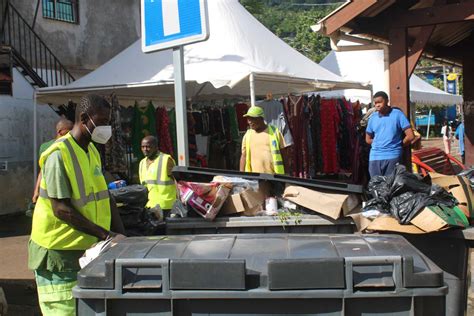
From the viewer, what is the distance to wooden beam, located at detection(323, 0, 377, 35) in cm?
717

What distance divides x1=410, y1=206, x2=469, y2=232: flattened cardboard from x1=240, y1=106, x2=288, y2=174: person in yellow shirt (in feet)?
10.9

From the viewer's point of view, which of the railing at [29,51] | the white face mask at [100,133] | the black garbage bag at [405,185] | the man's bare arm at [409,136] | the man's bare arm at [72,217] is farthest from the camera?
the railing at [29,51]

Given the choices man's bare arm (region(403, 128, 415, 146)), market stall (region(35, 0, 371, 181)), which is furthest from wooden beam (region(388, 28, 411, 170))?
market stall (region(35, 0, 371, 181))

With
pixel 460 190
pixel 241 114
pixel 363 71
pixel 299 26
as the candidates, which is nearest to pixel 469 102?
pixel 241 114

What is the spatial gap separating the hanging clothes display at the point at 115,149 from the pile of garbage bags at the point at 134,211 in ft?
18.7

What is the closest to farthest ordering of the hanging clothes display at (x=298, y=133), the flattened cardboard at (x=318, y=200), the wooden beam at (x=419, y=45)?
the flattened cardboard at (x=318, y=200) < the wooden beam at (x=419, y=45) < the hanging clothes display at (x=298, y=133)

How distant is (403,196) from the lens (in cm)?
394

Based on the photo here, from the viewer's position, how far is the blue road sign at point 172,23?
4.06 metres

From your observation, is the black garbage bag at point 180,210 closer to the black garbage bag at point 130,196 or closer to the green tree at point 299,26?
the black garbage bag at point 130,196

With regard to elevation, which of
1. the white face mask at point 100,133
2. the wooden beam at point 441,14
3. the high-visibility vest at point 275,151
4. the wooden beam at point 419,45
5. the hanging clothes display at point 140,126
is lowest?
the high-visibility vest at point 275,151

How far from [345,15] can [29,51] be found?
8877mm

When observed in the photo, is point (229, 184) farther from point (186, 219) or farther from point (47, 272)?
point (47, 272)

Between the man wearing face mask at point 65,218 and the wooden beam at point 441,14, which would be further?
the wooden beam at point 441,14

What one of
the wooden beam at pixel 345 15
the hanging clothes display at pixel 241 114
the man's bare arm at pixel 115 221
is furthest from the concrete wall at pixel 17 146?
the man's bare arm at pixel 115 221
